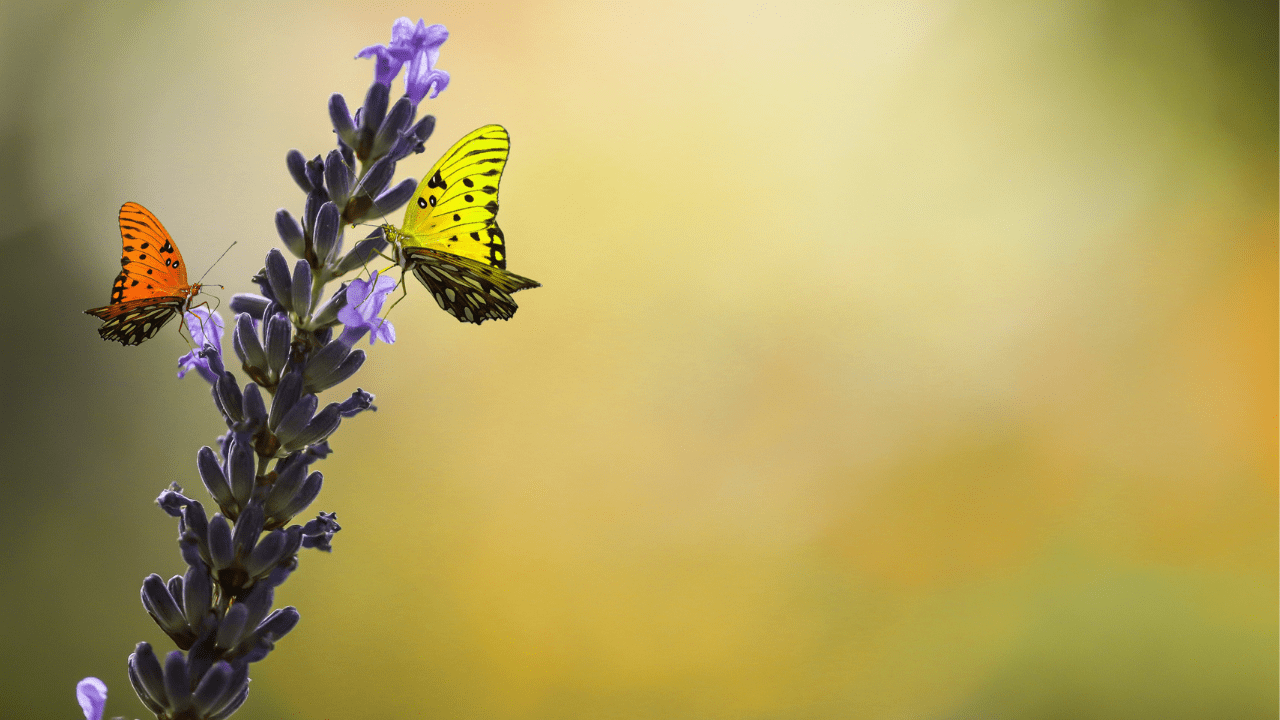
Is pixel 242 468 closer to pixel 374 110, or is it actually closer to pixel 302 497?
pixel 302 497

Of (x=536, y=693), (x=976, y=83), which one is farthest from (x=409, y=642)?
(x=976, y=83)

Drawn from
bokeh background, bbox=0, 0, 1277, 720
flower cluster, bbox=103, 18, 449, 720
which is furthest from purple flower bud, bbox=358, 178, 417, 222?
bokeh background, bbox=0, 0, 1277, 720

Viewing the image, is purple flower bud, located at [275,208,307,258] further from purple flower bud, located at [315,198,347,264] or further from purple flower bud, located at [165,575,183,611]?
purple flower bud, located at [165,575,183,611]

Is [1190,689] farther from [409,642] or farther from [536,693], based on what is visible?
[409,642]

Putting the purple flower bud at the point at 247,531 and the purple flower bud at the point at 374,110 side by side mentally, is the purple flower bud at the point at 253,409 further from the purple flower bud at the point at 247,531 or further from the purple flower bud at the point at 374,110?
the purple flower bud at the point at 374,110

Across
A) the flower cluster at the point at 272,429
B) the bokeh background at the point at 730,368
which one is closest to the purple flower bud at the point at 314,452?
the flower cluster at the point at 272,429
